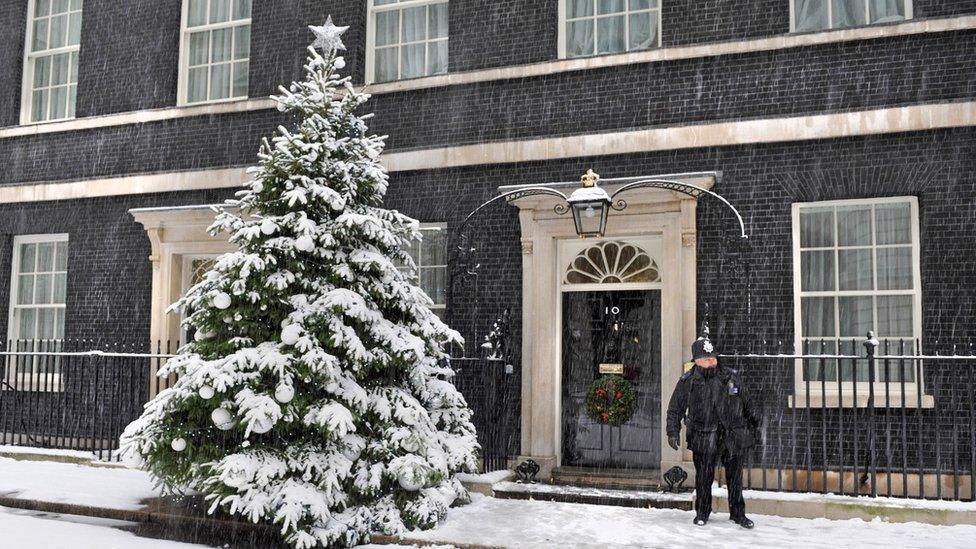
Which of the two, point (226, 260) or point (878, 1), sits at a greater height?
point (878, 1)

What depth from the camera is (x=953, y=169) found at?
8.73 m

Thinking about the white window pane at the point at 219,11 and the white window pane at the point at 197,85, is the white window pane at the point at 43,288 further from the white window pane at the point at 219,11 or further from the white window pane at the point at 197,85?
the white window pane at the point at 219,11

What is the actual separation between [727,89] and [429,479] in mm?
5481

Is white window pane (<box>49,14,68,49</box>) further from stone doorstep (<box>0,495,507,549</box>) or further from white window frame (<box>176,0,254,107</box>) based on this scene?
stone doorstep (<box>0,495,507,549</box>)

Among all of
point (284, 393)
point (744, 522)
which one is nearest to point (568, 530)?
point (744, 522)

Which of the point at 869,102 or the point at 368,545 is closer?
the point at 368,545

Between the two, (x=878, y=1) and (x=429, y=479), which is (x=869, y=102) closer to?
(x=878, y=1)

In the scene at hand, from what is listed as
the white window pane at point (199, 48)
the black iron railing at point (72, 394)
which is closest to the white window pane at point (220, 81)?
the white window pane at point (199, 48)

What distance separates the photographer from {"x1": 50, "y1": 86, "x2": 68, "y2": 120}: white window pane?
13.5 metres

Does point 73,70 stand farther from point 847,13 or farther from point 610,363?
point 847,13

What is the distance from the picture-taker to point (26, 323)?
43.0 ft

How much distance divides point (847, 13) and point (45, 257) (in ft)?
38.3

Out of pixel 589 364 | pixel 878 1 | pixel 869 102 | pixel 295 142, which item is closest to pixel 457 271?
pixel 589 364

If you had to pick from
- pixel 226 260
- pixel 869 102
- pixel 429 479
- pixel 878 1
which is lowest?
pixel 429 479
